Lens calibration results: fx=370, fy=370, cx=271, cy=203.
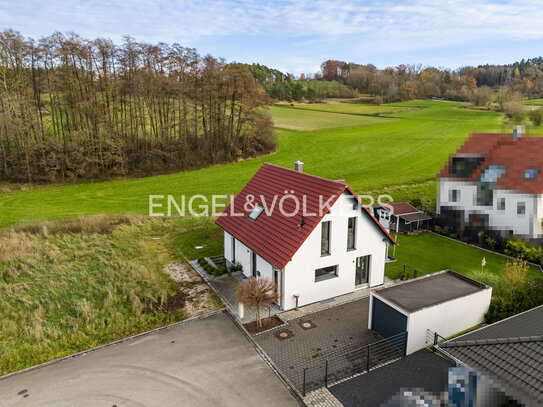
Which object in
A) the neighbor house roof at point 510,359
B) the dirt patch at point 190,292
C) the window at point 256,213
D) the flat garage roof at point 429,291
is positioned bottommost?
the dirt patch at point 190,292

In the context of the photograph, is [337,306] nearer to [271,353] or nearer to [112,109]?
[271,353]

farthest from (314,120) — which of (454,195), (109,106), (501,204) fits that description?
(501,204)

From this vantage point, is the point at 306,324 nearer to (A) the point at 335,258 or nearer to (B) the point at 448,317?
(A) the point at 335,258

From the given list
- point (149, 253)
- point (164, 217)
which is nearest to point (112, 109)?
point (164, 217)

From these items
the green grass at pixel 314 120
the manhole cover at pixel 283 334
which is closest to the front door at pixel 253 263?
the manhole cover at pixel 283 334

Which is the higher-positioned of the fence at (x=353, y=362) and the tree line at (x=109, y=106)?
the tree line at (x=109, y=106)

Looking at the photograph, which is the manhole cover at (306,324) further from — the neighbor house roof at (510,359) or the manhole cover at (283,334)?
the neighbor house roof at (510,359)
